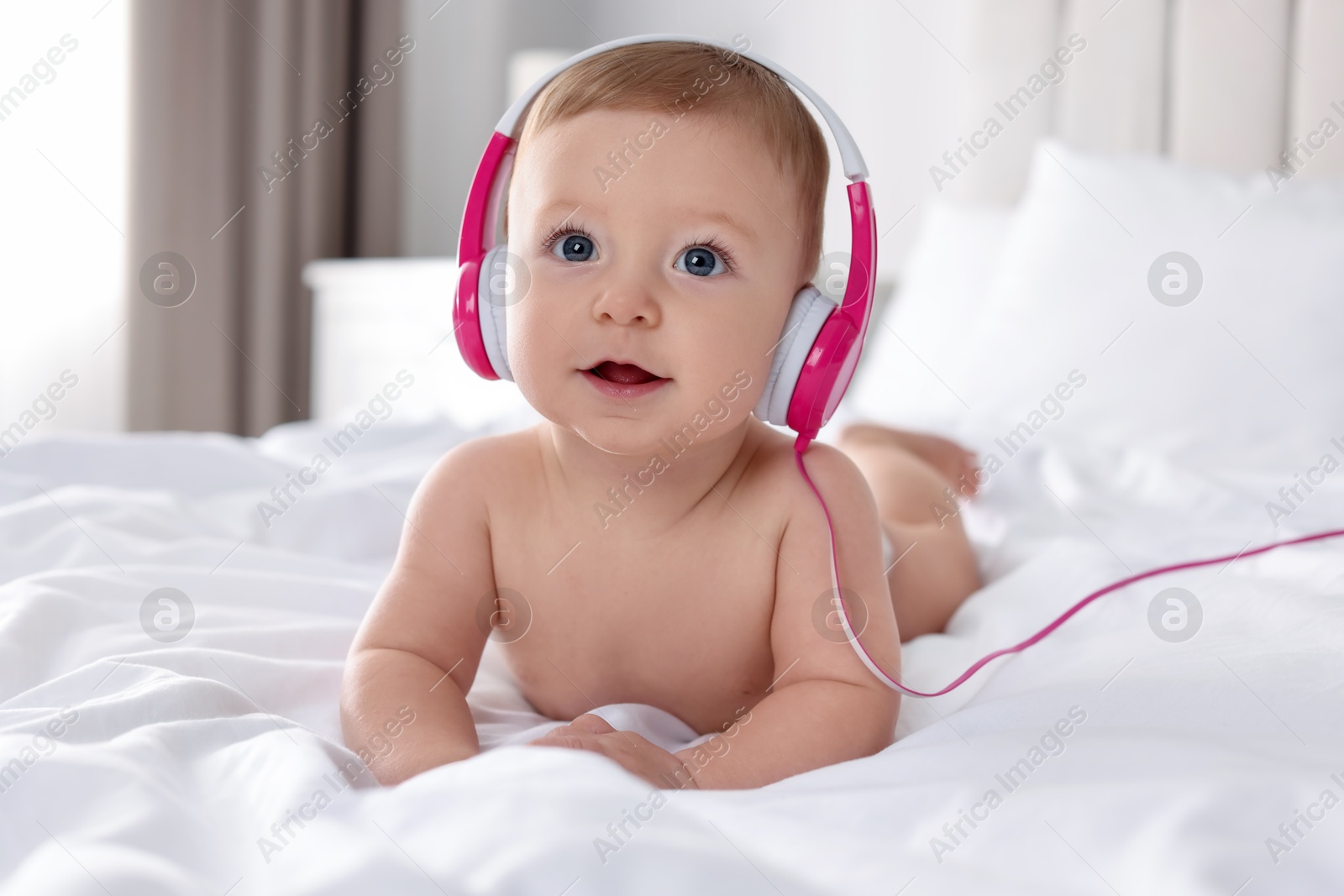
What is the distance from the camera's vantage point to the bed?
0.43 meters

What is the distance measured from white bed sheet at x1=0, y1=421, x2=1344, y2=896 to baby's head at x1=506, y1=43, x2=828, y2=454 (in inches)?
10.0

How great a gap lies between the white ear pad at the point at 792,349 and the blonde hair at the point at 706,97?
0.05 meters

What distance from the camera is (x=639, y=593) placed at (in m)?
0.81

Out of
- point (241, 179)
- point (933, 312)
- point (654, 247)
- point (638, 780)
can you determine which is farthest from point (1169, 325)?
point (241, 179)

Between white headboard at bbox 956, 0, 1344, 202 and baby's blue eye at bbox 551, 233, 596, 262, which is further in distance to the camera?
white headboard at bbox 956, 0, 1344, 202

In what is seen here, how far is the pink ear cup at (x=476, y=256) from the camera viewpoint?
0.75 m

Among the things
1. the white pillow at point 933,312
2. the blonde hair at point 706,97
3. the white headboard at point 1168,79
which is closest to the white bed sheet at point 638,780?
the blonde hair at point 706,97

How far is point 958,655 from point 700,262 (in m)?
0.39

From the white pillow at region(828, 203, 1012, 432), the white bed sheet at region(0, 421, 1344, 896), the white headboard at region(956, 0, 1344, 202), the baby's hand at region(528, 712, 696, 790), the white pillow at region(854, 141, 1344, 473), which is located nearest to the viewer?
the white bed sheet at region(0, 421, 1344, 896)

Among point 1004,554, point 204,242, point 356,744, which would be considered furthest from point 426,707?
point 204,242

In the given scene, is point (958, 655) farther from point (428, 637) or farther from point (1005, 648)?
point (428, 637)

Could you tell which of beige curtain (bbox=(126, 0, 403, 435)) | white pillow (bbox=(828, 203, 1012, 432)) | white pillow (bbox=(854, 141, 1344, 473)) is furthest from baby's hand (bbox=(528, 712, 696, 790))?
beige curtain (bbox=(126, 0, 403, 435))

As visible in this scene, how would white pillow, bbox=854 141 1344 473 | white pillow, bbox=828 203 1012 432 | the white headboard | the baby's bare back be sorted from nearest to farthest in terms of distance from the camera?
the baby's bare back
white pillow, bbox=854 141 1344 473
white pillow, bbox=828 203 1012 432
the white headboard

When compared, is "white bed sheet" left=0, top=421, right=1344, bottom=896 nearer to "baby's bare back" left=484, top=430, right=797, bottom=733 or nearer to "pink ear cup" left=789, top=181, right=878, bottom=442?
"baby's bare back" left=484, top=430, right=797, bottom=733
